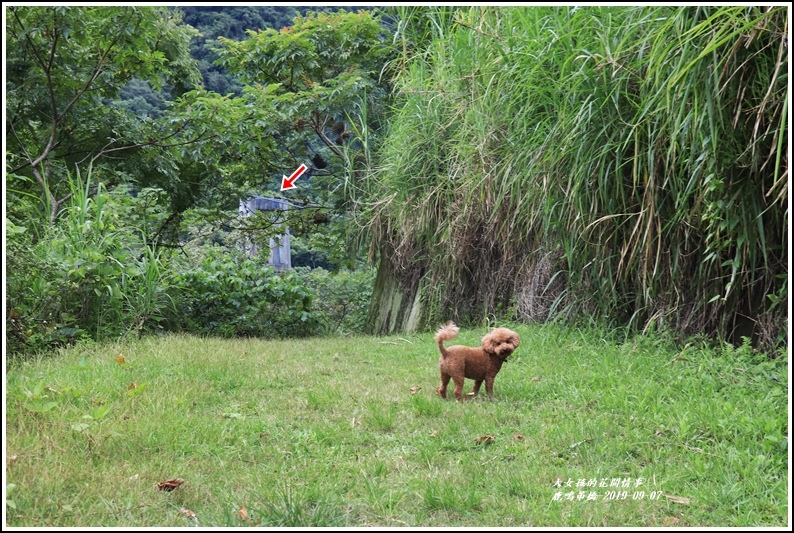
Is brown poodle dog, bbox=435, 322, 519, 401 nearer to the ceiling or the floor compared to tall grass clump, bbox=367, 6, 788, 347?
nearer to the floor

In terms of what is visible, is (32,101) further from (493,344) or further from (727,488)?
(727,488)

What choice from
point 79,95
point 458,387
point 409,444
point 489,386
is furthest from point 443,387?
point 79,95

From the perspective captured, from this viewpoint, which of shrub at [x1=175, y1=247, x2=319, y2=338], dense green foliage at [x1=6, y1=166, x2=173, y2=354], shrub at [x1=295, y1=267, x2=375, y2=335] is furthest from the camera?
shrub at [x1=295, y1=267, x2=375, y2=335]

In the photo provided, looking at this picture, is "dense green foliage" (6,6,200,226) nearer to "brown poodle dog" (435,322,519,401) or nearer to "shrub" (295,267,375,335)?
"brown poodle dog" (435,322,519,401)

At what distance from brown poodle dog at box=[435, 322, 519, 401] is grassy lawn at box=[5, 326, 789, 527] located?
140 millimetres

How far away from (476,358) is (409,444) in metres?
0.77

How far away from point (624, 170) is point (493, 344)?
168 cm

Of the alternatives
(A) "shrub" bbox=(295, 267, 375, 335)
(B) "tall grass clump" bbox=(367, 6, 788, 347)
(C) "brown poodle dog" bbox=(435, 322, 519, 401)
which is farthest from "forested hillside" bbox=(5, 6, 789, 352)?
(A) "shrub" bbox=(295, 267, 375, 335)

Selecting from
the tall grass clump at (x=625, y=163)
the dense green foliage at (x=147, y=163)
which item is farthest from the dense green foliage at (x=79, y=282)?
the tall grass clump at (x=625, y=163)

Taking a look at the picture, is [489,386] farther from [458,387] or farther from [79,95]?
[79,95]

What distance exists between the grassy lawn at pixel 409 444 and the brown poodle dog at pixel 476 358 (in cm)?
14

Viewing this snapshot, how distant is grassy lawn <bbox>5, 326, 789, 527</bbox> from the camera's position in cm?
209

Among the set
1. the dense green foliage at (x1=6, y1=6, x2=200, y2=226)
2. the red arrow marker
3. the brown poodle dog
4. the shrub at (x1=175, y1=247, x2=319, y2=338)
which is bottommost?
the shrub at (x1=175, y1=247, x2=319, y2=338)

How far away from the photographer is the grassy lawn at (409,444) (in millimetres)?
2092
